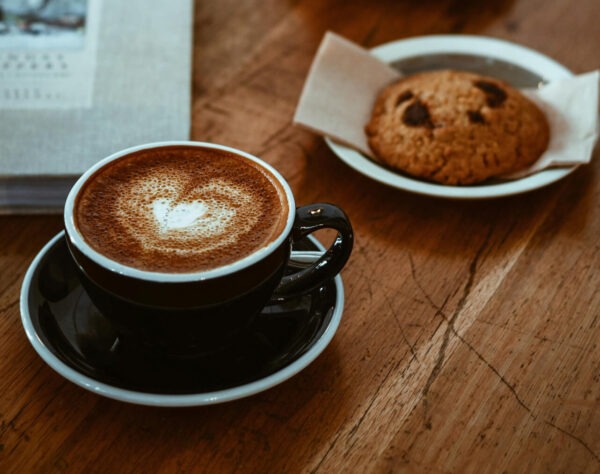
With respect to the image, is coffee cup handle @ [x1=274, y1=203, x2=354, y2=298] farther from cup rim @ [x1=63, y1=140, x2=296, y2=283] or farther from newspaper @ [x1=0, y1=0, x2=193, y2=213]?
newspaper @ [x1=0, y1=0, x2=193, y2=213]

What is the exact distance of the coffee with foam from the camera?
433 millimetres

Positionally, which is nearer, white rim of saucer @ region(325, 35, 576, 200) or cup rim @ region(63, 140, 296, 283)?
cup rim @ region(63, 140, 296, 283)

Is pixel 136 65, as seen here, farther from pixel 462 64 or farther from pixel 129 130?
pixel 462 64

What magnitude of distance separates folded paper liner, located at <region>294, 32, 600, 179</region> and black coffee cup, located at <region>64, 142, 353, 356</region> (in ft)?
0.83

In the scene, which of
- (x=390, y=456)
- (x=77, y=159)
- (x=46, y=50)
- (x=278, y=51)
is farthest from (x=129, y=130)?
(x=390, y=456)

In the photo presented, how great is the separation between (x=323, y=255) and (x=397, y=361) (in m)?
0.10

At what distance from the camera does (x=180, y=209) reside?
0.47 m

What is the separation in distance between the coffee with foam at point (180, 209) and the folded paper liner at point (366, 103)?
0.77 ft

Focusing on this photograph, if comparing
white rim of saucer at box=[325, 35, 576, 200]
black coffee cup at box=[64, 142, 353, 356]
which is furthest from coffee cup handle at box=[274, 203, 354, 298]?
white rim of saucer at box=[325, 35, 576, 200]

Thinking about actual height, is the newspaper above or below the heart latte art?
below

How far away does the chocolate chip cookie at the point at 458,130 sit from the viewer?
69 centimetres

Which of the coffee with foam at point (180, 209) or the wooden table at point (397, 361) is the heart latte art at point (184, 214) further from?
the wooden table at point (397, 361)

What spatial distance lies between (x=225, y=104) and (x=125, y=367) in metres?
0.43

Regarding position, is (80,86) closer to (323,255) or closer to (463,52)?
(323,255)
